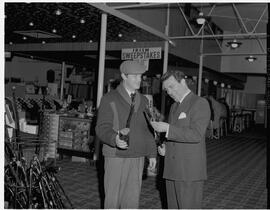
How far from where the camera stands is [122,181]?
9.62 ft

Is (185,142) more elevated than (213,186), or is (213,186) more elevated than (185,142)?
(185,142)

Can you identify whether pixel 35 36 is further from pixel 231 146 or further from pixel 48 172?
pixel 48 172

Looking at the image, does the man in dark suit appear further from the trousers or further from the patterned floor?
the patterned floor

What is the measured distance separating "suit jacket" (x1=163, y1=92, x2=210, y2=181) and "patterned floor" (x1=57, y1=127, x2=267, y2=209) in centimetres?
163

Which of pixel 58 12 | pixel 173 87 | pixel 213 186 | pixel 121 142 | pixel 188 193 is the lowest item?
pixel 213 186

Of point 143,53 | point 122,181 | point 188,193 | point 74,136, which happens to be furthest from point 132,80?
point 143,53

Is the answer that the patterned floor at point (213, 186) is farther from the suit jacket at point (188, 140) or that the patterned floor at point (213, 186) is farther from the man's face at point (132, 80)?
the man's face at point (132, 80)

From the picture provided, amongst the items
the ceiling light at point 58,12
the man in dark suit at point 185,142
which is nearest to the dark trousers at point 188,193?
the man in dark suit at point 185,142

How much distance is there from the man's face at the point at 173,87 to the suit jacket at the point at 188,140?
0.27 ft

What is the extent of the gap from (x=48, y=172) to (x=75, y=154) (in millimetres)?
3341

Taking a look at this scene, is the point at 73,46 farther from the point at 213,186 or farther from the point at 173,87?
the point at 173,87

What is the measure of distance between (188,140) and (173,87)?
460 millimetres

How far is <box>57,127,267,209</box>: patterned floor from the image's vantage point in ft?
14.8

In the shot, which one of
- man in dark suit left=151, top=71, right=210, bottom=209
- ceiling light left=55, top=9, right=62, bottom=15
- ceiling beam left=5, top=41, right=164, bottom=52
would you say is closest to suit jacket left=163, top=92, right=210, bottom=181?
man in dark suit left=151, top=71, right=210, bottom=209
